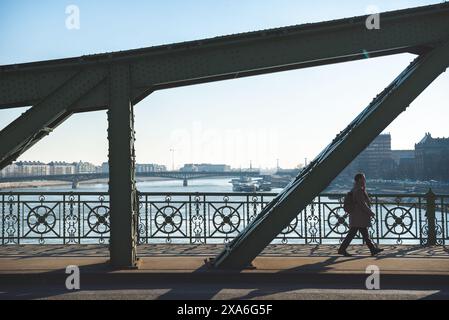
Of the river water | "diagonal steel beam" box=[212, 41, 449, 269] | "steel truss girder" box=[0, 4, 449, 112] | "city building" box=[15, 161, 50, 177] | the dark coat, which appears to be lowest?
the river water

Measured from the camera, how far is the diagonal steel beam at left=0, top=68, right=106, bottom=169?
22.8 ft

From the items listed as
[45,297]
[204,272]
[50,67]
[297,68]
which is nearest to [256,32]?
[297,68]

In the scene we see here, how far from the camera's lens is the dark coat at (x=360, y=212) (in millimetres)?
8734

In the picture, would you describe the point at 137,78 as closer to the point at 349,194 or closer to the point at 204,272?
the point at 204,272

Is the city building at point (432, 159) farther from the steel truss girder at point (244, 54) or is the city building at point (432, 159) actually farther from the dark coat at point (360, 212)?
the steel truss girder at point (244, 54)

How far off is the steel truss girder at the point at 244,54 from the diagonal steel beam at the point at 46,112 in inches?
5.6

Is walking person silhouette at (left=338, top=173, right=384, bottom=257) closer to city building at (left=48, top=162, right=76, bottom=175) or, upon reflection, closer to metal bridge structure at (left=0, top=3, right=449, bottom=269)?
metal bridge structure at (left=0, top=3, right=449, bottom=269)

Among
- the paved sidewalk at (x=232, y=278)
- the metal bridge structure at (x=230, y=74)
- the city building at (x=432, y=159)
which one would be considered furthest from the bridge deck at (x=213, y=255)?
the city building at (x=432, y=159)

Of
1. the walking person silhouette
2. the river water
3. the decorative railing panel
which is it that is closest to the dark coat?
the walking person silhouette

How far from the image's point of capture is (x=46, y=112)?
7.02 metres

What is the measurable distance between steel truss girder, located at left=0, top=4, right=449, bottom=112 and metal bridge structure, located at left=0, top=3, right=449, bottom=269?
17mm

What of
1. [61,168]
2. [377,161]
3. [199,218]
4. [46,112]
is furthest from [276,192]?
[61,168]

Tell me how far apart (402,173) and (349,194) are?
328 ft
